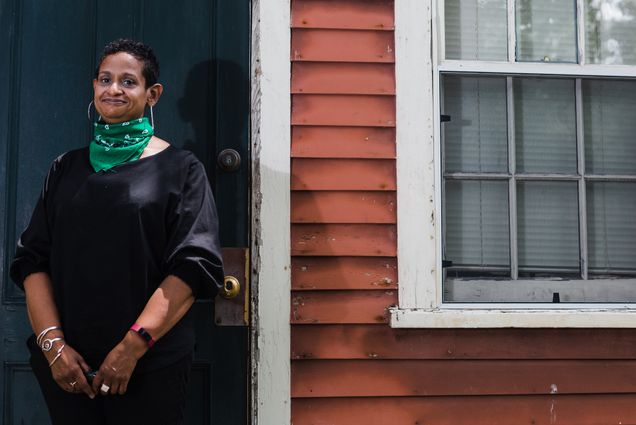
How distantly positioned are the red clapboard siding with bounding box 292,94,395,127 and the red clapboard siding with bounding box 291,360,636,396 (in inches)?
34.8

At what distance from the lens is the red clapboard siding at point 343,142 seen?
8.58 ft

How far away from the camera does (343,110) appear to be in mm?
2646

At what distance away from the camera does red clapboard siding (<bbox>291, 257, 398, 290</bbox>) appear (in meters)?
2.57

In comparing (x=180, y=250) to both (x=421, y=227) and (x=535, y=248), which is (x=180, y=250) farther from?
(x=535, y=248)

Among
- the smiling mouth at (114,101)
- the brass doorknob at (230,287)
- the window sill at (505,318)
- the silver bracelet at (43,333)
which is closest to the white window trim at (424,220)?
the window sill at (505,318)

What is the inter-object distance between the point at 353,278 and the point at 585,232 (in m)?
0.96

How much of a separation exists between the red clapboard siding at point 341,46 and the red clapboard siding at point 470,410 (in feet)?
4.16

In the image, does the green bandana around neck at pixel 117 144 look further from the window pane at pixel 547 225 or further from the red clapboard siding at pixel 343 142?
the window pane at pixel 547 225

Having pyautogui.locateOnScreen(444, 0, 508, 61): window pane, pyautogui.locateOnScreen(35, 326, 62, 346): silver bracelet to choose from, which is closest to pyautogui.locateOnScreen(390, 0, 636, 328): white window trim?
pyautogui.locateOnScreen(444, 0, 508, 61): window pane

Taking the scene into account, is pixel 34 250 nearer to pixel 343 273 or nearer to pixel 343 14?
pixel 343 273

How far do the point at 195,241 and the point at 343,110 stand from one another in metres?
0.94

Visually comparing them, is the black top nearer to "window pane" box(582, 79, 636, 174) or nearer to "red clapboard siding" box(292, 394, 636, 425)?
"red clapboard siding" box(292, 394, 636, 425)

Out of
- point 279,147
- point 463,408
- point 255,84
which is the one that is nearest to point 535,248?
point 463,408

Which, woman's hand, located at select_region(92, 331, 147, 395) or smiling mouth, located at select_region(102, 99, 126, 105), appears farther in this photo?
smiling mouth, located at select_region(102, 99, 126, 105)
